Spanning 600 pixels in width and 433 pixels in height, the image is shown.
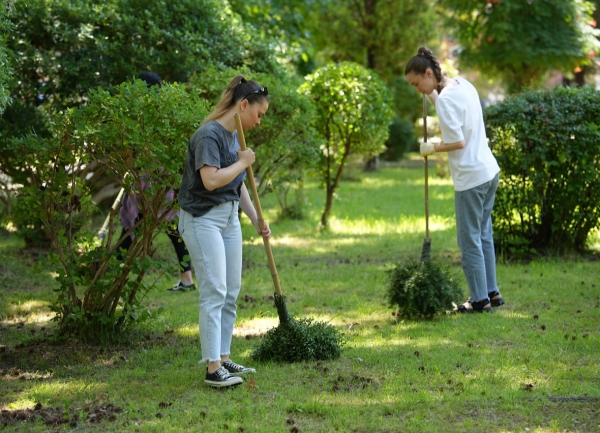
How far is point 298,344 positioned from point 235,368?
1.51 feet

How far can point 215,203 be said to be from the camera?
461cm

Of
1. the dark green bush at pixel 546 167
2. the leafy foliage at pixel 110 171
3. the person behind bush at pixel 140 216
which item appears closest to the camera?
the leafy foliage at pixel 110 171

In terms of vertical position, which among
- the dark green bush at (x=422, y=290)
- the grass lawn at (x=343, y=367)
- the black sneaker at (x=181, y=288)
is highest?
the dark green bush at (x=422, y=290)

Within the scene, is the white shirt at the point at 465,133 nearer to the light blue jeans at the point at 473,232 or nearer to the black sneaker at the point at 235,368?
the light blue jeans at the point at 473,232

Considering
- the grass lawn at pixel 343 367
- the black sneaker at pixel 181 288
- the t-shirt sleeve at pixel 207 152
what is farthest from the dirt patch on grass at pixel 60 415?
the black sneaker at pixel 181 288

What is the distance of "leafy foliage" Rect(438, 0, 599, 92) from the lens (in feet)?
62.4

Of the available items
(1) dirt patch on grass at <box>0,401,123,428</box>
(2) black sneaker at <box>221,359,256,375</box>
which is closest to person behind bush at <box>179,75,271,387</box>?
(2) black sneaker at <box>221,359,256,375</box>

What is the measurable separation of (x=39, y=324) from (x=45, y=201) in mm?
1421

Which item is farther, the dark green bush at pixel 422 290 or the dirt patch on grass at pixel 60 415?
the dark green bush at pixel 422 290

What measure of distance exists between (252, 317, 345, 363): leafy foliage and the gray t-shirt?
105 centimetres

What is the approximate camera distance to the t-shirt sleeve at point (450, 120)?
6176 mm

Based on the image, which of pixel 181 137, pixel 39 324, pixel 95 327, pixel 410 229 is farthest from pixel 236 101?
pixel 410 229

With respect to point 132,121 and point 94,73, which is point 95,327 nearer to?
point 132,121

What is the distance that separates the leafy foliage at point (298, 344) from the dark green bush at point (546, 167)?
148 inches
